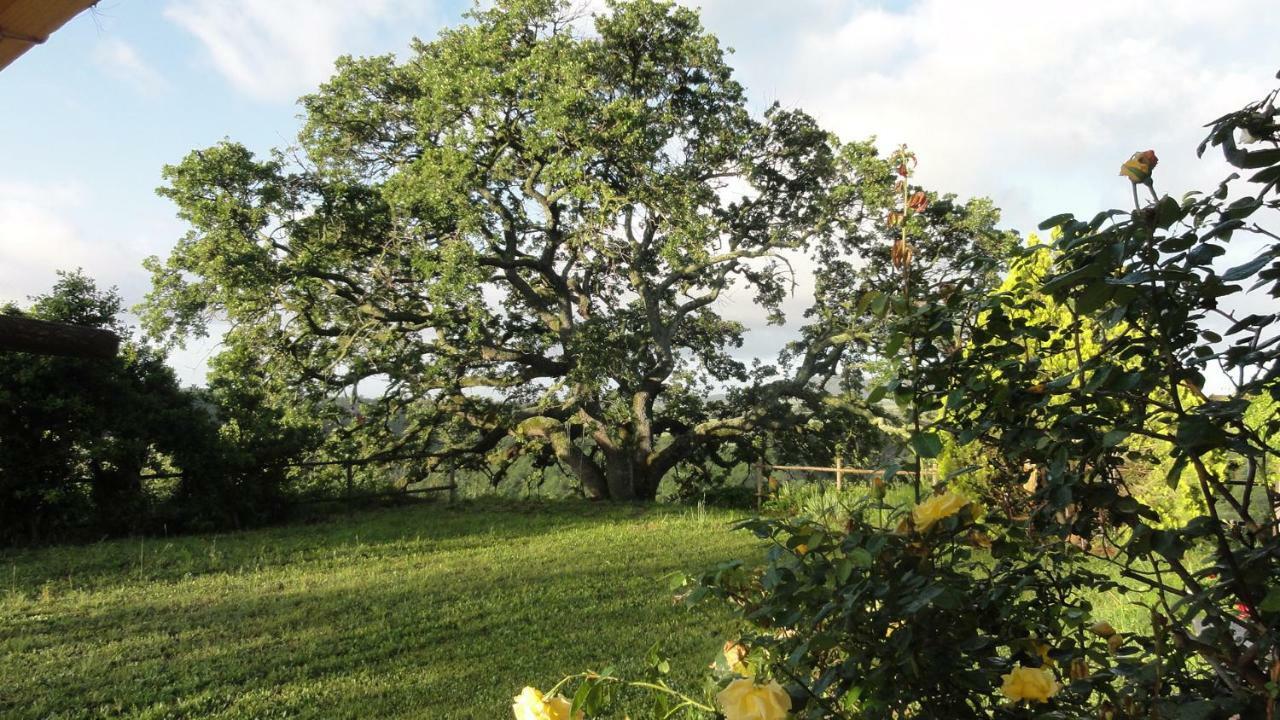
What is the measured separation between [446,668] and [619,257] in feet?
31.7

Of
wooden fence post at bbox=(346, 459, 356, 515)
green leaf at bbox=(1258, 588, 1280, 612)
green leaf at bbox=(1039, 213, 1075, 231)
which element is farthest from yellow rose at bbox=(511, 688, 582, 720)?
wooden fence post at bbox=(346, 459, 356, 515)

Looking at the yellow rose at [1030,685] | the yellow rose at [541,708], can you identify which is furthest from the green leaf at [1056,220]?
the yellow rose at [541,708]

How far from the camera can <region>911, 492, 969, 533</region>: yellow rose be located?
52.0 inches

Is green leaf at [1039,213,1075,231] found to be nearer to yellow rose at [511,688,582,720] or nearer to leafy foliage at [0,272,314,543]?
yellow rose at [511,688,582,720]

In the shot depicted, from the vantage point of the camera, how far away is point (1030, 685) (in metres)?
1.21

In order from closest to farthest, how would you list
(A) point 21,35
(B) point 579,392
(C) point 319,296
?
(A) point 21,35 < (C) point 319,296 < (B) point 579,392

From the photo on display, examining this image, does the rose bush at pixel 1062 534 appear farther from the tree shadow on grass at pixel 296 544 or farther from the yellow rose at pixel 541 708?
the tree shadow on grass at pixel 296 544

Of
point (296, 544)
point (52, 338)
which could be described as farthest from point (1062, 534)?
point (296, 544)

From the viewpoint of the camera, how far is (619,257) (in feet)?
44.1

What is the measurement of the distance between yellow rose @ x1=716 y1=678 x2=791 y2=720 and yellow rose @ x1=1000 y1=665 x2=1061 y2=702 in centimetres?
36

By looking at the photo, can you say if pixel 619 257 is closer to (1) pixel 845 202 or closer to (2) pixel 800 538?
(1) pixel 845 202

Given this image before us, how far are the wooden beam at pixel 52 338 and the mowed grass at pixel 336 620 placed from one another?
2.92m

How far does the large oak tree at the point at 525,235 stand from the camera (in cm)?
1108

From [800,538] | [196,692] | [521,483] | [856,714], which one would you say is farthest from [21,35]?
[521,483]
